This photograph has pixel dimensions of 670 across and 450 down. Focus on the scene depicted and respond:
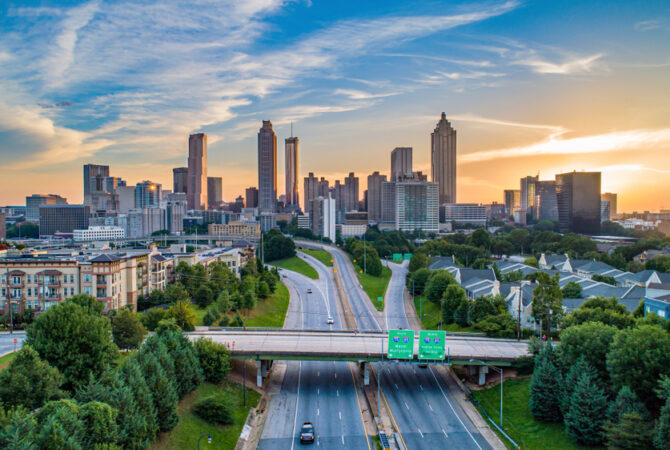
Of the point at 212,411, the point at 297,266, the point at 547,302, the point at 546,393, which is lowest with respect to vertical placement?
the point at 212,411

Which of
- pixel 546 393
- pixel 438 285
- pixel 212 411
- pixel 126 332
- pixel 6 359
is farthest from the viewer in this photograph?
pixel 438 285

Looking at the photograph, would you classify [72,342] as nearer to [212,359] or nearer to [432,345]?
[212,359]

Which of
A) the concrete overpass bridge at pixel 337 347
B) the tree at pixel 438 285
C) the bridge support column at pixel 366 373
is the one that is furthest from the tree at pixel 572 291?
the bridge support column at pixel 366 373

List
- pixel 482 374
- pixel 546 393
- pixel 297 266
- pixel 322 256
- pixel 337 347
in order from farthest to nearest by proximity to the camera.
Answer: pixel 322 256, pixel 297 266, pixel 337 347, pixel 482 374, pixel 546 393

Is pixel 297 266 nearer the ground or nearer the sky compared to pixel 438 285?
nearer the ground

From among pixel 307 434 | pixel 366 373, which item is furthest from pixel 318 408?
pixel 366 373

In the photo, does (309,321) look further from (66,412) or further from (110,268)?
(66,412)

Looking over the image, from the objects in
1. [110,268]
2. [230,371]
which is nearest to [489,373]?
[230,371]

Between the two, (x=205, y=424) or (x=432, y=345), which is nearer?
(x=205, y=424)
